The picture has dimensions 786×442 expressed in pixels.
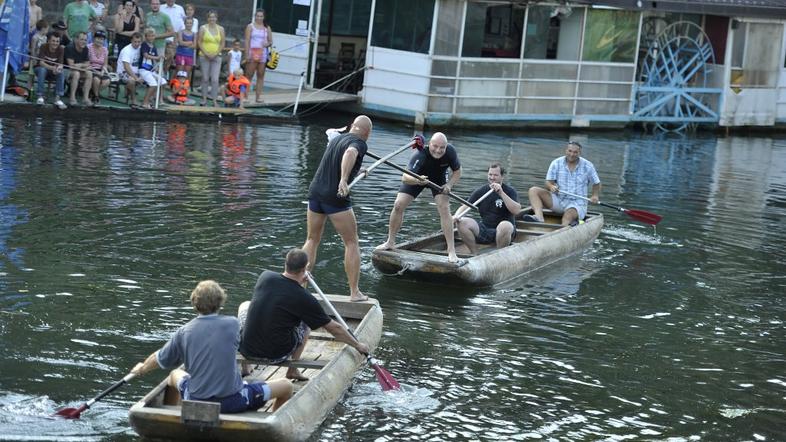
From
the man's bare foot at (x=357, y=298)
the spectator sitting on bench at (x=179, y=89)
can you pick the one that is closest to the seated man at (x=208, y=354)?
the man's bare foot at (x=357, y=298)

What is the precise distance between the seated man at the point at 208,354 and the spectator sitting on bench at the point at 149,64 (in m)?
17.8

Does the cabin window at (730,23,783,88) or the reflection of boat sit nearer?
the reflection of boat

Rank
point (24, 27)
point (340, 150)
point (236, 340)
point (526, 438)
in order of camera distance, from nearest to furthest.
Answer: point (236, 340), point (526, 438), point (340, 150), point (24, 27)

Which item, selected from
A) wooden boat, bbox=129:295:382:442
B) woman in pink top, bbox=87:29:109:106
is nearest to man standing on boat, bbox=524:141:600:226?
wooden boat, bbox=129:295:382:442

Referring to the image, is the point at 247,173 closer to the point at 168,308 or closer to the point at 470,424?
the point at 168,308

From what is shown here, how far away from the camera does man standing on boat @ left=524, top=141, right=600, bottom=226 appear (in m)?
18.2

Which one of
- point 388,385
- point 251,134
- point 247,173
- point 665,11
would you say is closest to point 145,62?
point 251,134

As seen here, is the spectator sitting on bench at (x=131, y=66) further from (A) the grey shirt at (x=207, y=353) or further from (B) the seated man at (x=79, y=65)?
(A) the grey shirt at (x=207, y=353)

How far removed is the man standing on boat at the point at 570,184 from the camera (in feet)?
59.6

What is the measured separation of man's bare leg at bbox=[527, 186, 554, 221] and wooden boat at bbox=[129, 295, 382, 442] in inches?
286

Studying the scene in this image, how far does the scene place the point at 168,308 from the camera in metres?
13.4

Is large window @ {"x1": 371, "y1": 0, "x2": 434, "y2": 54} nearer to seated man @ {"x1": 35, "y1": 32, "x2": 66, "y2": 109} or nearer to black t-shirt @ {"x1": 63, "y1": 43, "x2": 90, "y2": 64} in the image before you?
black t-shirt @ {"x1": 63, "y1": 43, "x2": 90, "y2": 64}

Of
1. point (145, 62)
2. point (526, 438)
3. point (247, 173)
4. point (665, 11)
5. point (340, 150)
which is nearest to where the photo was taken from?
point (526, 438)

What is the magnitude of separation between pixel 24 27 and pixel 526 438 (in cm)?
1743
